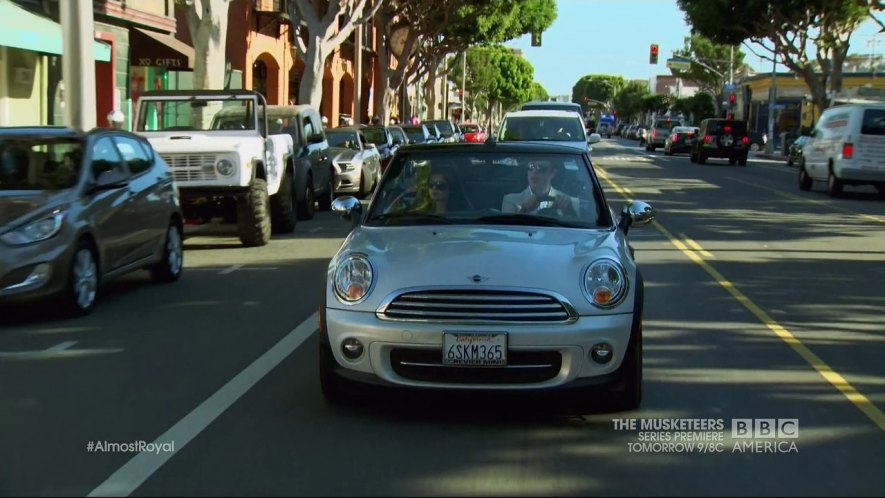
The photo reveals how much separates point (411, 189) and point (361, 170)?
1551 cm

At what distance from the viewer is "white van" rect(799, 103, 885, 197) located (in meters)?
25.1

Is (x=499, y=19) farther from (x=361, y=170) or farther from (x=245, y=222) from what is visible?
(x=245, y=222)

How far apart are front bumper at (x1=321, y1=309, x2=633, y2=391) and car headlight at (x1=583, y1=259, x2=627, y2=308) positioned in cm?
11

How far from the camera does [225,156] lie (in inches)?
558

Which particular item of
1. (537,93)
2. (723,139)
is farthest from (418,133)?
(537,93)

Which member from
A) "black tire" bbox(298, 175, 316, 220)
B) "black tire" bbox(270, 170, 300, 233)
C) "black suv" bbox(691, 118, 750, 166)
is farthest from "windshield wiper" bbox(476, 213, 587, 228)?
"black suv" bbox(691, 118, 750, 166)

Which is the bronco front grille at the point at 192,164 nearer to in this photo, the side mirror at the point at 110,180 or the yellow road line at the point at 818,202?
the side mirror at the point at 110,180

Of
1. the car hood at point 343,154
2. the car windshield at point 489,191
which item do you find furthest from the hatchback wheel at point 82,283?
the car hood at point 343,154

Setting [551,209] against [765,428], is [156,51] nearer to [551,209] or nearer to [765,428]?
[551,209]

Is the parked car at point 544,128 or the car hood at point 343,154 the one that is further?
the car hood at point 343,154

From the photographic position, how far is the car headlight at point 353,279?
6090 millimetres

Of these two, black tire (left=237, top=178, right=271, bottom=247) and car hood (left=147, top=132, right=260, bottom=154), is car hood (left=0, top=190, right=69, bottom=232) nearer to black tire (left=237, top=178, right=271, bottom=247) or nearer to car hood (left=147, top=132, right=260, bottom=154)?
car hood (left=147, top=132, right=260, bottom=154)

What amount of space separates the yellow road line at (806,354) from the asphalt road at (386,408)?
2cm

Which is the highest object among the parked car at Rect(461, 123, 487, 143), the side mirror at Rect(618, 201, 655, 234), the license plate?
the side mirror at Rect(618, 201, 655, 234)
